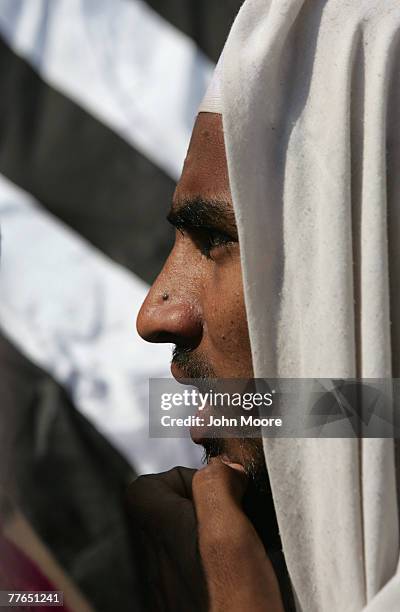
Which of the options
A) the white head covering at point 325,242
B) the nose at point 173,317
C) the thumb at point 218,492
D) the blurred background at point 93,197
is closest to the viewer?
the white head covering at point 325,242

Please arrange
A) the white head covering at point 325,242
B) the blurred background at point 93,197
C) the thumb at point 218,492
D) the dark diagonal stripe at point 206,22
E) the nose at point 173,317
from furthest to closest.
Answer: the dark diagonal stripe at point 206,22 < the blurred background at point 93,197 < the nose at point 173,317 < the thumb at point 218,492 < the white head covering at point 325,242

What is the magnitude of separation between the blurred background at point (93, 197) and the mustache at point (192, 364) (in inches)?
31.3

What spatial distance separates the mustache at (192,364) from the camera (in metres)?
1.15

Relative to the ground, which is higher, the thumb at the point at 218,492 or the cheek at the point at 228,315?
the cheek at the point at 228,315

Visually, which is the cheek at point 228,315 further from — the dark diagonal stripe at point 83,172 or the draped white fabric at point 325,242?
the dark diagonal stripe at point 83,172

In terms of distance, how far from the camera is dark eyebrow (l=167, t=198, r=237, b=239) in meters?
1.12

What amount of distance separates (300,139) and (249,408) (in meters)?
0.37

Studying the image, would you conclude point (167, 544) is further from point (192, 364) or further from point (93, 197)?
point (93, 197)

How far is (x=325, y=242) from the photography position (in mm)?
938

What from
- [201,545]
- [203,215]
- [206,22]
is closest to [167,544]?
[201,545]

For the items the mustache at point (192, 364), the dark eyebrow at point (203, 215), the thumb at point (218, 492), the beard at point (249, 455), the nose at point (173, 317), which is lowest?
the thumb at point (218, 492)

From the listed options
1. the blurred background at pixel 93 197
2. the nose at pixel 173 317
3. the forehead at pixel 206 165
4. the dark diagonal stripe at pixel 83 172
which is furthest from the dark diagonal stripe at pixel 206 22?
the nose at pixel 173 317

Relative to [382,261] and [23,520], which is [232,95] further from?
[23,520]

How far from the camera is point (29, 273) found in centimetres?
250
